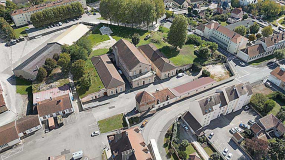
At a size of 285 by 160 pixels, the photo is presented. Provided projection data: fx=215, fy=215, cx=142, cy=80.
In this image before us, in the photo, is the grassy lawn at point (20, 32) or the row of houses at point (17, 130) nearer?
the row of houses at point (17, 130)

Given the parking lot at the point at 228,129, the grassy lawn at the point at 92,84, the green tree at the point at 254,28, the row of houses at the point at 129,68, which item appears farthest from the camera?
the green tree at the point at 254,28

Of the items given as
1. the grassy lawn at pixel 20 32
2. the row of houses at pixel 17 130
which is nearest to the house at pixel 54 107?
the row of houses at pixel 17 130

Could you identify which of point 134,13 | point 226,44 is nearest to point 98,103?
point 134,13

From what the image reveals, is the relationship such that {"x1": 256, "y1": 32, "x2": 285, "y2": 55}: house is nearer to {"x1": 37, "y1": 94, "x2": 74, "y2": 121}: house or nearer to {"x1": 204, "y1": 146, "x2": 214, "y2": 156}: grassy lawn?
{"x1": 204, "y1": 146, "x2": 214, "y2": 156}: grassy lawn

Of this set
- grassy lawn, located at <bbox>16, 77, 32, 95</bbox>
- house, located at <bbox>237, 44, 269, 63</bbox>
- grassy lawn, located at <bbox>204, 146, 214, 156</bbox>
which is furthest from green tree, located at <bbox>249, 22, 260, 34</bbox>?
grassy lawn, located at <bbox>16, 77, 32, 95</bbox>

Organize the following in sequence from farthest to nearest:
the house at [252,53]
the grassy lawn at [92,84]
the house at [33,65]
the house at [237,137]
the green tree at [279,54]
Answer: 1. the house at [252,53]
2. the green tree at [279,54]
3. the house at [33,65]
4. the grassy lawn at [92,84]
5. the house at [237,137]

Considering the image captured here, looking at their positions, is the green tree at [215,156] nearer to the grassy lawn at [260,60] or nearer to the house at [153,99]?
the house at [153,99]

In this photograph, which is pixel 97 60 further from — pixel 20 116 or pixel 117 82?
pixel 20 116
